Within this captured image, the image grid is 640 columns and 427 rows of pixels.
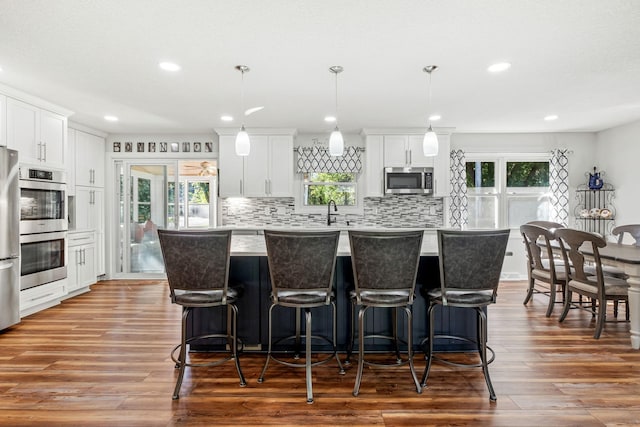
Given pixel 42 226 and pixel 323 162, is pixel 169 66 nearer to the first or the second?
pixel 42 226

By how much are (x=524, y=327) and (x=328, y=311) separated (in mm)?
2059

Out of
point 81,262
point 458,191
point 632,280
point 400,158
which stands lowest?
point 81,262

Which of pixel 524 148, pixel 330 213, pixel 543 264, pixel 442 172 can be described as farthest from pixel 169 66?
pixel 524 148

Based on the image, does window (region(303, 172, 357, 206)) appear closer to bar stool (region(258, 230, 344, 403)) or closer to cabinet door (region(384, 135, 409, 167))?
cabinet door (region(384, 135, 409, 167))

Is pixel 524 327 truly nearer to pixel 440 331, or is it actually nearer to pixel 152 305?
pixel 440 331

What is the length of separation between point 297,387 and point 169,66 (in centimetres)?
268

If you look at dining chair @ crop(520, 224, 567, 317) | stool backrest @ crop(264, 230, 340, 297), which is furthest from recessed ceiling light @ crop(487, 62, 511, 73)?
stool backrest @ crop(264, 230, 340, 297)

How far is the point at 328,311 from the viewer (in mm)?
2855

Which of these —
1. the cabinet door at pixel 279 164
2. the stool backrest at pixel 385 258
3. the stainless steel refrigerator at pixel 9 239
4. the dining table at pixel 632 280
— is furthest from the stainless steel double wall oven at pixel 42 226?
the dining table at pixel 632 280

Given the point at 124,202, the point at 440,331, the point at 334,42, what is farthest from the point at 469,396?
the point at 124,202

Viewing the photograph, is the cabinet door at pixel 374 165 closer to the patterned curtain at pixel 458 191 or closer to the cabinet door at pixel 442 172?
the cabinet door at pixel 442 172

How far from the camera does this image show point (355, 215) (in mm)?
A: 5879

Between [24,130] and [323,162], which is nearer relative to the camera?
[24,130]

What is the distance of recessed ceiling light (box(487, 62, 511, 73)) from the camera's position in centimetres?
303
